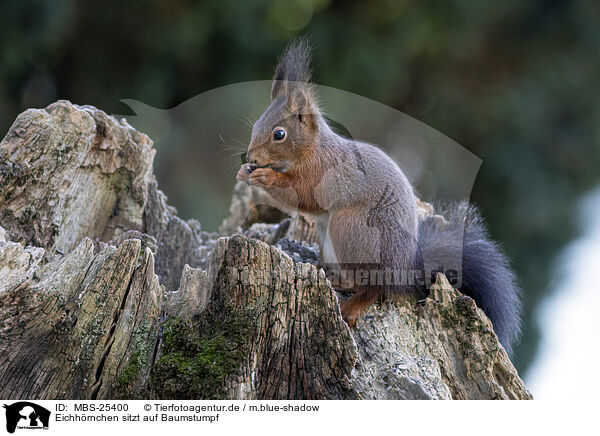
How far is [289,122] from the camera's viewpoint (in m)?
1.43

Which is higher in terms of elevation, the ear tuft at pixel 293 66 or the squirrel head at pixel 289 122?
the ear tuft at pixel 293 66

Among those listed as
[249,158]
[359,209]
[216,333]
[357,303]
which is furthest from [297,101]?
[216,333]

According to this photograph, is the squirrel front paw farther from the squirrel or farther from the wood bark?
the wood bark

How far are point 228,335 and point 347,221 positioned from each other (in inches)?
18.9

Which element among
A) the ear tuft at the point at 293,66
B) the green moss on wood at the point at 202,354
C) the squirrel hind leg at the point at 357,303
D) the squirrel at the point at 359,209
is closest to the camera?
the green moss on wood at the point at 202,354

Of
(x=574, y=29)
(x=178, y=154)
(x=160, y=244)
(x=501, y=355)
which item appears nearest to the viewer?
(x=501, y=355)

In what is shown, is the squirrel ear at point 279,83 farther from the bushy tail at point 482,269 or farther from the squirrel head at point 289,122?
the bushy tail at point 482,269

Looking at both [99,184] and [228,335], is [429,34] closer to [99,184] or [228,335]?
[99,184]

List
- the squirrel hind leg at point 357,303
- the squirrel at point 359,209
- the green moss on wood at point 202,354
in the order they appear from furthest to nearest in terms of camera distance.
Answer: the squirrel at point 359,209 → the squirrel hind leg at point 357,303 → the green moss on wood at point 202,354

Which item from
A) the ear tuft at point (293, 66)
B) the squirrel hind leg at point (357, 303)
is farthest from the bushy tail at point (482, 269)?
the ear tuft at point (293, 66)

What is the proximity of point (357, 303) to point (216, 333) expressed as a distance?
369 mm

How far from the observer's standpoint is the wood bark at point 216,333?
35.9 inches

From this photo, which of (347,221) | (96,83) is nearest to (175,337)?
(347,221)

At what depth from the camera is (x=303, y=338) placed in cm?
95
